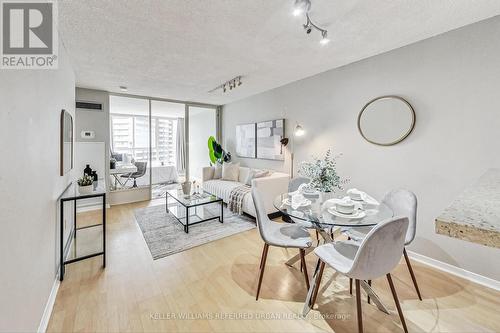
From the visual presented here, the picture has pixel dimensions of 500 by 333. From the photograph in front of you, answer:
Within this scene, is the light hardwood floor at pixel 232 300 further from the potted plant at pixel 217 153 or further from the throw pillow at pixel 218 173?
the potted plant at pixel 217 153

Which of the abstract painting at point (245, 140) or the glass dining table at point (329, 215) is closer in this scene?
the glass dining table at point (329, 215)

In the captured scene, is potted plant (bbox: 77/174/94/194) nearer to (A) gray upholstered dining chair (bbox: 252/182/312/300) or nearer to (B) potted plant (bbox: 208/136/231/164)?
(A) gray upholstered dining chair (bbox: 252/182/312/300)

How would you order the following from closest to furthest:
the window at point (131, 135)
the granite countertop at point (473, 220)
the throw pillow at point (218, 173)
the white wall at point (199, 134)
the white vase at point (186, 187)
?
1. the granite countertop at point (473, 220)
2. the white vase at point (186, 187)
3. the window at point (131, 135)
4. the throw pillow at point (218, 173)
5. the white wall at point (199, 134)

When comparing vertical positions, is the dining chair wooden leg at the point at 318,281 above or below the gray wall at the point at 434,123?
below

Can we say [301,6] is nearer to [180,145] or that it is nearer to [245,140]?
[245,140]

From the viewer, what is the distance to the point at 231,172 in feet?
15.7

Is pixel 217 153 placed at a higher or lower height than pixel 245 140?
lower

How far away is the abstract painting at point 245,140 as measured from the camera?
4766mm

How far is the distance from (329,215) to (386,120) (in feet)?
5.41

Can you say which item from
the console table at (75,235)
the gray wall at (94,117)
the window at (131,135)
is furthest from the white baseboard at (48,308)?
the window at (131,135)

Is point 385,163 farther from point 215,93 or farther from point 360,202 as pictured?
point 215,93

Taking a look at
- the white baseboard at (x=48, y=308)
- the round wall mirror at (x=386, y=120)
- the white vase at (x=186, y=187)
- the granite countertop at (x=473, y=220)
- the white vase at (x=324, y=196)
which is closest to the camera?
the granite countertop at (x=473, y=220)

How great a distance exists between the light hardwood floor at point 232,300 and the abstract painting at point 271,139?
2175 millimetres

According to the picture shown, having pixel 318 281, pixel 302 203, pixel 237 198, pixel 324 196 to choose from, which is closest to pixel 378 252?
Answer: pixel 318 281
